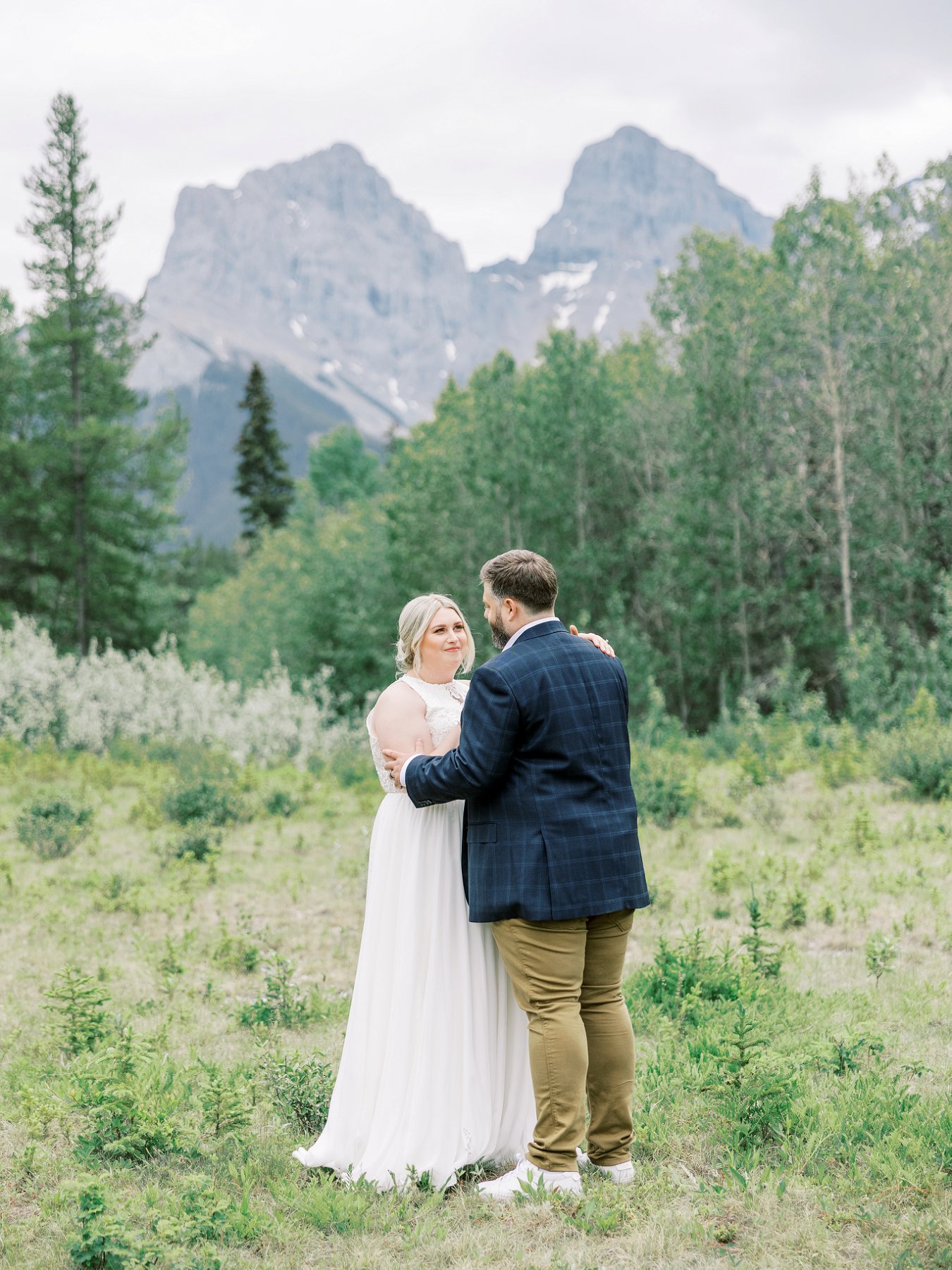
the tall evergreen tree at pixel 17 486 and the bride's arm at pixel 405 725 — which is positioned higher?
the tall evergreen tree at pixel 17 486

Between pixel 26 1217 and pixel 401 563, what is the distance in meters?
26.3

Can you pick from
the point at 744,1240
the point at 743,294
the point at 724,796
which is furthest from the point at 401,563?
the point at 744,1240

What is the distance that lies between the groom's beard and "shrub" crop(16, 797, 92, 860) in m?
7.50

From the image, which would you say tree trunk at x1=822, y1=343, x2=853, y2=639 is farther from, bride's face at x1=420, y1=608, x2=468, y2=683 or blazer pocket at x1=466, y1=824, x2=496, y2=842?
blazer pocket at x1=466, y1=824, x2=496, y2=842

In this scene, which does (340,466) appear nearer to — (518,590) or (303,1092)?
(303,1092)

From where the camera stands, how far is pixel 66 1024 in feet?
17.3

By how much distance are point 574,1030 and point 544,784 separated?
2.68ft

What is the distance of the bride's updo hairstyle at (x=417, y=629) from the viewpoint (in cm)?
396

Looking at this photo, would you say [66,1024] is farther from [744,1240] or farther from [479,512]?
[479,512]

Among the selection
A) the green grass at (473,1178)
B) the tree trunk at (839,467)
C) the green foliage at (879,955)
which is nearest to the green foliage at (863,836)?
the green grass at (473,1178)

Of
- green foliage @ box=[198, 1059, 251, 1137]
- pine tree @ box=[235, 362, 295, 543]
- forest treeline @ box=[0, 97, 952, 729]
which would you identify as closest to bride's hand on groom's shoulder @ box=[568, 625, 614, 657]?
Result: green foliage @ box=[198, 1059, 251, 1137]

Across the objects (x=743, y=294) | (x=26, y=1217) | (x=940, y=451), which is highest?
(x=743, y=294)

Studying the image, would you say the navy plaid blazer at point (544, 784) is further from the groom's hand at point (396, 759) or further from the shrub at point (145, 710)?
the shrub at point (145, 710)

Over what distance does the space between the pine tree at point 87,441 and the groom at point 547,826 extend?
25.1m
